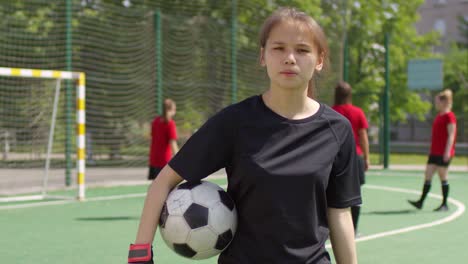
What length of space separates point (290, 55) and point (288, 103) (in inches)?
7.2

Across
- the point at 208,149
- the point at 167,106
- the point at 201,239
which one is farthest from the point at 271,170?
the point at 167,106

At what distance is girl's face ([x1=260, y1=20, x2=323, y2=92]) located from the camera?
2242 millimetres

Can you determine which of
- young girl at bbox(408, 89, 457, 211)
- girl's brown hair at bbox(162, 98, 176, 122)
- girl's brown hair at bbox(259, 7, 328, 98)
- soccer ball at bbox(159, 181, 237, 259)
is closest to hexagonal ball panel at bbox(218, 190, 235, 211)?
soccer ball at bbox(159, 181, 237, 259)

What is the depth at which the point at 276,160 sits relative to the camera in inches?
87.5

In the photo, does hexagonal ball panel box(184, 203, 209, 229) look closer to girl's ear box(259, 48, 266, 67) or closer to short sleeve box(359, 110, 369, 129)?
girl's ear box(259, 48, 266, 67)

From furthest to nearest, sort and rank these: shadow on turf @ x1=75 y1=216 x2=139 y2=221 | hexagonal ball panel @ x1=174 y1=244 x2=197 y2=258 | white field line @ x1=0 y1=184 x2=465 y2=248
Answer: shadow on turf @ x1=75 y1=216 x2=139 y2=221 → white field line @ x1=0 y1=184 x2=465 y2=248 → hexagonal ball panel @ x1=174 y1=244 x2=197 y2=258

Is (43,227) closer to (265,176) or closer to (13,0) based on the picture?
(265,176)

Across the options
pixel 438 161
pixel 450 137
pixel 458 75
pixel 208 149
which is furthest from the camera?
pixel 458 75

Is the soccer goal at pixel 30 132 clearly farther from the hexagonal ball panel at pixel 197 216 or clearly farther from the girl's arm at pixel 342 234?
the girl's arm at pixel 342 234

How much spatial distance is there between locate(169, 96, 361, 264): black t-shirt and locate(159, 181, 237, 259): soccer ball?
0.15ft

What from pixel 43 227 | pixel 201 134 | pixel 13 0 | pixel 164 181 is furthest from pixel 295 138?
pixel 13 0

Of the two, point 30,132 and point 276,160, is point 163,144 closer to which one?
point 30,132

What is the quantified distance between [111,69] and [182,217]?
15.2m

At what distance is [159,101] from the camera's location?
15.8 m
